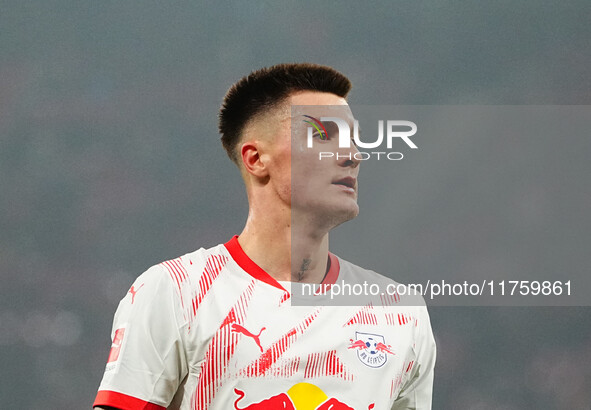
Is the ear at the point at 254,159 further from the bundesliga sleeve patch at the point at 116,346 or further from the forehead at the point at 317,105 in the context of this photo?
the bundesliga sleeve patch at the point at 116,346

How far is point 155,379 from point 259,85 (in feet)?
3.06

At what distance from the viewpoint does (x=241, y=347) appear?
1.87m

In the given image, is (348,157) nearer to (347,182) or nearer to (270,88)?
(347,182)

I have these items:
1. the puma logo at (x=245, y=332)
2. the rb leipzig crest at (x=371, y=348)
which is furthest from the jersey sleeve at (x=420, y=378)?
the puma logo at (x=245, y=332)

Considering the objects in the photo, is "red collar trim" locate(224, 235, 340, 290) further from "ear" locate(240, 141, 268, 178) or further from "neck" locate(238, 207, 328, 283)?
"ear" locate(240, 141, 268, 178)

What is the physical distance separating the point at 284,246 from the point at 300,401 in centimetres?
44

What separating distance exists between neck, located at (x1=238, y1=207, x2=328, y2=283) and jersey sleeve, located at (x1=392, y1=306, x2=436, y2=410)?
362mm

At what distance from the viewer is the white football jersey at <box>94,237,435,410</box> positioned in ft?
6.02

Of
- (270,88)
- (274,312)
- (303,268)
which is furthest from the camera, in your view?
(270,88)

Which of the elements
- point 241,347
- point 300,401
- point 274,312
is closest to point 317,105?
point 274,312

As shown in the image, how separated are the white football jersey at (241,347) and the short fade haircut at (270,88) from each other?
17.0 inches

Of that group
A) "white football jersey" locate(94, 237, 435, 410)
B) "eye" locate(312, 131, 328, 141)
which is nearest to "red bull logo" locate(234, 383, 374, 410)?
"white football jersey" locate(94, 237, 435, 410)

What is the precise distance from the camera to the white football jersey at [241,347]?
1.84 m

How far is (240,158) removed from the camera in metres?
2.20
